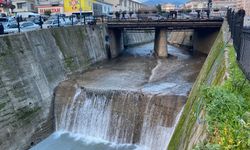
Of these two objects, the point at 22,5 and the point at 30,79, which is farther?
the point at 22,5

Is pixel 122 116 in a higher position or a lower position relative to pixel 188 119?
lower

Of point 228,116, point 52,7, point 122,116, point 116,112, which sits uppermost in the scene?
point 52,7

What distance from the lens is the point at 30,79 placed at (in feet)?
50.8

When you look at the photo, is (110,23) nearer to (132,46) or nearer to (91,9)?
(132,46)

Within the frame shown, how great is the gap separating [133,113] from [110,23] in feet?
57.2

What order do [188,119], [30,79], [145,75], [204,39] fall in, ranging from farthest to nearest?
[204,39] < [145,75] < [30,79] < [188,119]

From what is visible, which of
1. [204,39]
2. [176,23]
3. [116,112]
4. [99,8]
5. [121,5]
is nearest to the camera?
[116,112]

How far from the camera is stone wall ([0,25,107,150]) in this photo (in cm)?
1331

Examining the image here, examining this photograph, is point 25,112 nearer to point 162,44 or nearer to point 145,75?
point 145,75

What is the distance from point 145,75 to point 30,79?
28.5 ft

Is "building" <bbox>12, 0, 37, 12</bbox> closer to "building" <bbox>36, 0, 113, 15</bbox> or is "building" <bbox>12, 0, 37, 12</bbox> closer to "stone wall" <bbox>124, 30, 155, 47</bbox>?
"building" <bbox>36, 0, 113, 15</bbox>

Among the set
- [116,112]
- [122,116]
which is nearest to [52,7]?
[116,112]

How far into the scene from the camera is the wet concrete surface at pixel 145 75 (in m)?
16.6

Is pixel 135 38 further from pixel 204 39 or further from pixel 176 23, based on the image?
pixel 176 23
